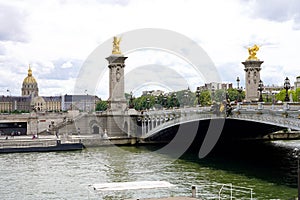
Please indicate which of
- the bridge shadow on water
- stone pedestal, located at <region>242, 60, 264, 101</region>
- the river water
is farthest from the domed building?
the river water

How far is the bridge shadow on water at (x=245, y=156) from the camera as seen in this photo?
2964 cm

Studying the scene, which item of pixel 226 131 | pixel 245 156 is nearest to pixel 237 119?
pixel 245 156

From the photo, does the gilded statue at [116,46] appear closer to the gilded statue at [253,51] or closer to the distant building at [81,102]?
the gilded statue at [253,51]

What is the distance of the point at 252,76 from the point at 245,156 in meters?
16.5

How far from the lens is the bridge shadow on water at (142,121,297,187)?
29636 mm

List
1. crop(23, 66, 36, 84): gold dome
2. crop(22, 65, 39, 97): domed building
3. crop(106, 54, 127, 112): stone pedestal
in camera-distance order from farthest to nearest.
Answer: crop(22, 65, 39, 97): domed building
crop(23, 66, 36, 84): gold dome
crop(106, 54, 127, 112): stone pedestal

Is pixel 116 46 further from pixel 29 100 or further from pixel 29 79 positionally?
pixel 29 79

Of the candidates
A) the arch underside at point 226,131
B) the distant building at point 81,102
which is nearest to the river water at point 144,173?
the arch underside at point 226,131

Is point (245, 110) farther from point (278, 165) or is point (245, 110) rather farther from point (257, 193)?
point (257, 193)

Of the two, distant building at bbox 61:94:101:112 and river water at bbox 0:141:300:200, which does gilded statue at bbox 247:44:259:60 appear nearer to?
river water at bbox 0:141:300:200

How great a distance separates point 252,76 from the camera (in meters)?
54.1

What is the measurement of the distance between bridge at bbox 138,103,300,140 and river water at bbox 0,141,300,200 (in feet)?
9.17

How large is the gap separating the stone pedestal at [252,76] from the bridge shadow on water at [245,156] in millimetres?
4632

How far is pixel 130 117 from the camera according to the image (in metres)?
56.8
